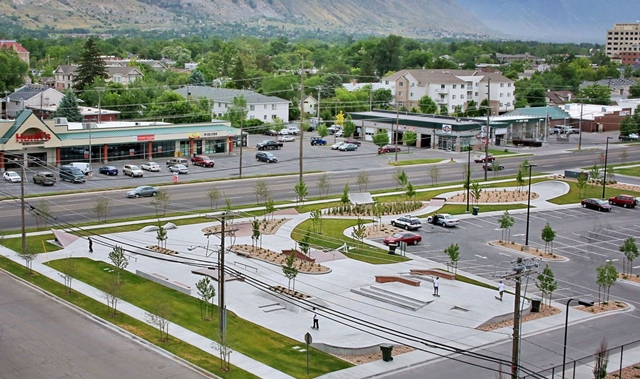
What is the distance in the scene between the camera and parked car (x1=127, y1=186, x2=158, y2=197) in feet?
209

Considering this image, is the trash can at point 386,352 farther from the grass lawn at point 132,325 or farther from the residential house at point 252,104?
the residential house at point 252,104

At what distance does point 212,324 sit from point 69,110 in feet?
233

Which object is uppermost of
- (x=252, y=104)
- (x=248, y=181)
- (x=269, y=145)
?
(x=252, y=104)

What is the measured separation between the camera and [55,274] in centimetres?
4350

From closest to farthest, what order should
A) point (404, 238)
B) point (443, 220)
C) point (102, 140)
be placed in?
point (404, 238)
point (443, 220)
point (102, 140)

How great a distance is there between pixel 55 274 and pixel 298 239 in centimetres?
1491

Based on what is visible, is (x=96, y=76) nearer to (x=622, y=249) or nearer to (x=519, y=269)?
(x=622, y=249)

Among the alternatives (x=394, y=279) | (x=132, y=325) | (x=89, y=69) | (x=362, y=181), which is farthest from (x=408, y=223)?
(x=89, y=69)

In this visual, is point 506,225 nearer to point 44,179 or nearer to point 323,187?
point 323,187

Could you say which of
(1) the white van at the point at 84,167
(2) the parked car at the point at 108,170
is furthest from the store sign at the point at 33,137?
(2) the parked car at the point at 108,170

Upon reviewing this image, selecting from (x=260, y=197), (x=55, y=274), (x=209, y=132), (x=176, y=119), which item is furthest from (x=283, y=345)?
(x=176, y=119)

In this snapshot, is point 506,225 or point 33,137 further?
point 33,137

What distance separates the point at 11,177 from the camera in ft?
226

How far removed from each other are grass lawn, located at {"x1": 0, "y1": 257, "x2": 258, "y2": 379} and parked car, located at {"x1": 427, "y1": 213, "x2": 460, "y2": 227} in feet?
76.8
